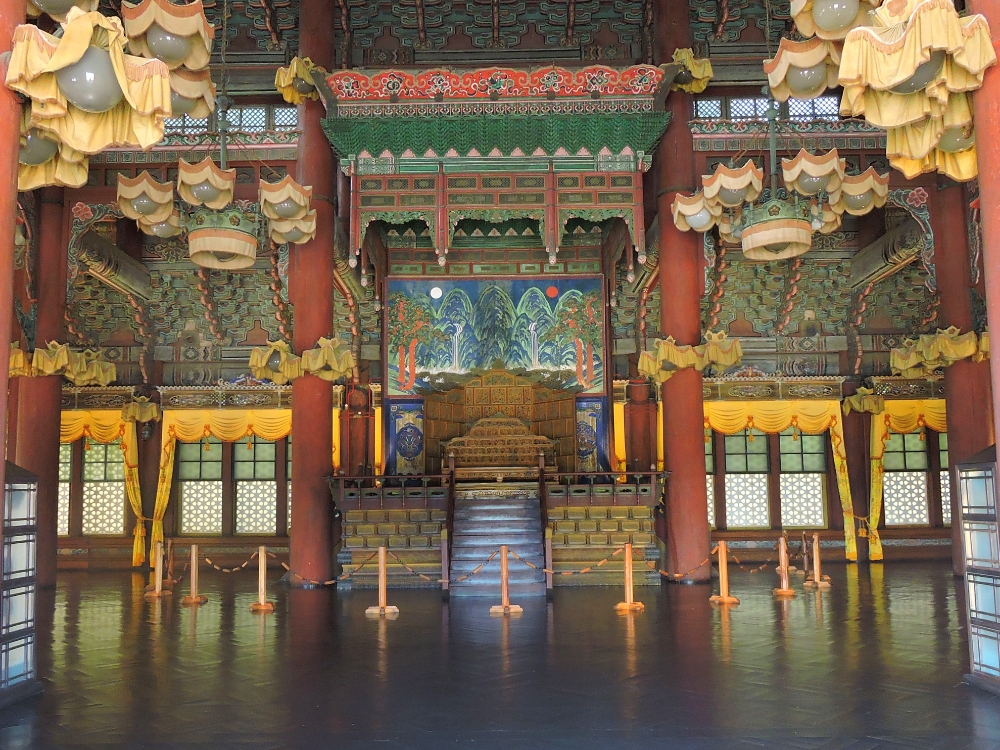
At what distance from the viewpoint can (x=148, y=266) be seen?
51.5 feet

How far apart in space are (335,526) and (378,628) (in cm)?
391

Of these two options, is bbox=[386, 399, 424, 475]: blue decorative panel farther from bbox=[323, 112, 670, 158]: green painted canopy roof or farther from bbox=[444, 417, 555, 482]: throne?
bbox=[323, 112, 670, 158]: green painted canopy roof

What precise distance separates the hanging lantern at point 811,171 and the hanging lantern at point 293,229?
5.10 m

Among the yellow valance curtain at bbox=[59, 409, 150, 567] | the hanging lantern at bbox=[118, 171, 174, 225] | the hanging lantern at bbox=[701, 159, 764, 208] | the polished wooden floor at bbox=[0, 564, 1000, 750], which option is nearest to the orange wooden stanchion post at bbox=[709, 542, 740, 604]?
the polished wooden floor at bbox=[0, 564, 1000, 750]

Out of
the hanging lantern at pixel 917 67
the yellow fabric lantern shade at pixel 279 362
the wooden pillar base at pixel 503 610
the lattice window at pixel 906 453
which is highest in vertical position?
the hanging lantern at pixel 917 67

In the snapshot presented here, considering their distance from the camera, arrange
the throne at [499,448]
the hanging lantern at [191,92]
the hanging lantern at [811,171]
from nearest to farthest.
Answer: the hanging lantern at [191,92], the hanging lantern at [811,171], the throne at [499,448]

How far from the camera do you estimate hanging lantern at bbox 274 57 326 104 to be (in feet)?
36.8

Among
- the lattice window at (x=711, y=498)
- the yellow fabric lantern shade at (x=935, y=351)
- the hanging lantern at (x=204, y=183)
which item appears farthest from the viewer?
the lattice window at (x=711, y=498)

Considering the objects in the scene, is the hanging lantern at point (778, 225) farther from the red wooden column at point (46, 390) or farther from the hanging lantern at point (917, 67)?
the red wooden column at point (46, 390)

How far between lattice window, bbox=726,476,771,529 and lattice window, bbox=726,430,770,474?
0.36ft

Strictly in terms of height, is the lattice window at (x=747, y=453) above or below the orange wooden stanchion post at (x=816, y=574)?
above

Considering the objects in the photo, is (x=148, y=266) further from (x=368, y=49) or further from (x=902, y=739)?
(x=902, y=739)

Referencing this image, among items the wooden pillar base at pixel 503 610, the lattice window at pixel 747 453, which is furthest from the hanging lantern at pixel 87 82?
the lattice window at pixel 747 453

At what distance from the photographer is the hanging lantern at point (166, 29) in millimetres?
5910
